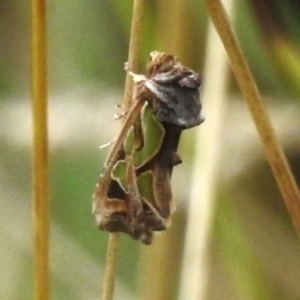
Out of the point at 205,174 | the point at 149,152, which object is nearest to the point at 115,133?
the point at 205,174

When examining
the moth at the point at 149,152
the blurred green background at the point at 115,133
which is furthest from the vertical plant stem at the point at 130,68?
the blurred green background at the point at 115,133

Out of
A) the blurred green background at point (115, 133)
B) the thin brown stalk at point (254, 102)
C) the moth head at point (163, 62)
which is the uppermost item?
the blurred green background at point (115, 133)

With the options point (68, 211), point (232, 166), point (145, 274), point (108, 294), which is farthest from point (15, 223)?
point (108, 294)

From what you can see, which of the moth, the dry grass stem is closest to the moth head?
the moth

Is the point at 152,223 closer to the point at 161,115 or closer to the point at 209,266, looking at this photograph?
the point at 161,115

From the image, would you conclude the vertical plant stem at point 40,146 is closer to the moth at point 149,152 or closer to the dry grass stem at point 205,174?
the moth at point 149,152

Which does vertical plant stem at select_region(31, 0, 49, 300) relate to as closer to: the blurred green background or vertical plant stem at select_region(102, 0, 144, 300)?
vertical plant stem at select_region(102, 0, 144, 300)
